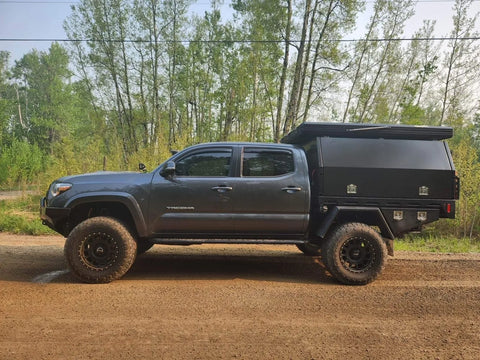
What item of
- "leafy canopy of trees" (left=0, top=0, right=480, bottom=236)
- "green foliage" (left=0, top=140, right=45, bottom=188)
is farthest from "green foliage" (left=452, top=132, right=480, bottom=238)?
"green foliage" (left=0, top=140, right=45, bottom=188)

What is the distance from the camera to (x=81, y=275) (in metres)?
4.76

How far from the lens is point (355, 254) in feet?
16.6

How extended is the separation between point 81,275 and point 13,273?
4.46 ft

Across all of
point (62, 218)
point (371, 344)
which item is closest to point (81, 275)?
point (62, 218)

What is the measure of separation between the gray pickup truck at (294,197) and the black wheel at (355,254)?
1cm

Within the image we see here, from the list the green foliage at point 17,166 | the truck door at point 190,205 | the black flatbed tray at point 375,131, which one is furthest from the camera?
the green foliage at point 17,166

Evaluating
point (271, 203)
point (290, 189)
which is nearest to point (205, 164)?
point (271, 203)

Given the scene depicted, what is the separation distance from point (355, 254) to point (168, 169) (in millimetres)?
3044

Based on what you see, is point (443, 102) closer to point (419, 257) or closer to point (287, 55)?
point (287, 55)

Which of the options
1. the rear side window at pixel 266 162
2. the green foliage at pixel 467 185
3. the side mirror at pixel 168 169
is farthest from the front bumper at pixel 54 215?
the green foliage at pixel 467 185

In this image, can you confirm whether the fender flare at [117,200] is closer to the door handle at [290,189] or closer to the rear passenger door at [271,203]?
the rear passenger door at [271,203]

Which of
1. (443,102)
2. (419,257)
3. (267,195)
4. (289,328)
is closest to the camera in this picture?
(289,328)

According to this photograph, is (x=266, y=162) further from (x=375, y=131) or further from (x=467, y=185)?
(x=467, y=185)

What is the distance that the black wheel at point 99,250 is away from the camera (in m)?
4.77
